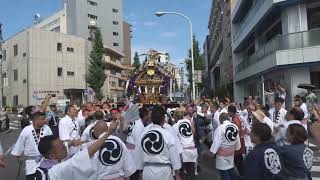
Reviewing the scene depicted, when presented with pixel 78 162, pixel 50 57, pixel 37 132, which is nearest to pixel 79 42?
pixel 50 57

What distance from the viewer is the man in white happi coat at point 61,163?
4207 millimetres

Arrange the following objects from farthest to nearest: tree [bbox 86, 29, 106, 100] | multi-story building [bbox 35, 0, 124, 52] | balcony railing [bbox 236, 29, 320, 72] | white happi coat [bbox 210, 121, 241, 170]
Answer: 1. multi-story building [bbox 35, 0, 124, 52]
2. tree [bbox 86, 29, 106, 100]
3. balcony railing [bbox 236, 29, 320, 72]
4. white happi coat [bbox 210, 121, 241, 170]

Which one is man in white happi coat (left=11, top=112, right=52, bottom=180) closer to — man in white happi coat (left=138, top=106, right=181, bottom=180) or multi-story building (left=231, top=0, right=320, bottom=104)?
man in white happi coat (left=138, top=106, right=181, bottom=180)

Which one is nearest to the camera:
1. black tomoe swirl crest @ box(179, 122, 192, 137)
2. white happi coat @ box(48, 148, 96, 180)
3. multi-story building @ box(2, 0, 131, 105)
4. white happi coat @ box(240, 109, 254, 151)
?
white happi coat @ box(48, 148, 96, 180)

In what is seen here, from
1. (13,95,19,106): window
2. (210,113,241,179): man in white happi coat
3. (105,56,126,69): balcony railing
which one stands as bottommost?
(210,113,241,179): man in white happi coat

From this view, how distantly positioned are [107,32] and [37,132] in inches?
3140

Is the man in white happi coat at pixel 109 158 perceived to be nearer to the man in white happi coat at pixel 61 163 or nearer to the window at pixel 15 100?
the man in white happi coat at pixel 61 163

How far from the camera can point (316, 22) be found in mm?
23844

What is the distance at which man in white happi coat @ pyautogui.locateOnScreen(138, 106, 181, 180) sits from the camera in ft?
21.9

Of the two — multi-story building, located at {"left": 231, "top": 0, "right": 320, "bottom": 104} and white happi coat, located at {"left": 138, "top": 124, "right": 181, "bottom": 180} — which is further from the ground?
multi-story building, located at {"left": 231, "top": 0, "right": 320, "bottom": 104}

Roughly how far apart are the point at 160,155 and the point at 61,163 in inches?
101

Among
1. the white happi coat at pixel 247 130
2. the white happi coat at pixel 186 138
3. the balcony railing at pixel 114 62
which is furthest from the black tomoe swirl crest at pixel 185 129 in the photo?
the balcony railing at pixel 114 62

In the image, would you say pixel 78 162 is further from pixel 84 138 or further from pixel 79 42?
pixel 79 42

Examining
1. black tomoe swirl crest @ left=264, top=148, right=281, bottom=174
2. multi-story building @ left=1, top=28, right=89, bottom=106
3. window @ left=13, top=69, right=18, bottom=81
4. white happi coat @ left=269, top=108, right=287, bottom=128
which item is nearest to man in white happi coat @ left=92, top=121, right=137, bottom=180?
black tomoe swirl crest @ left=264, top=148, right=281, bottom=174
